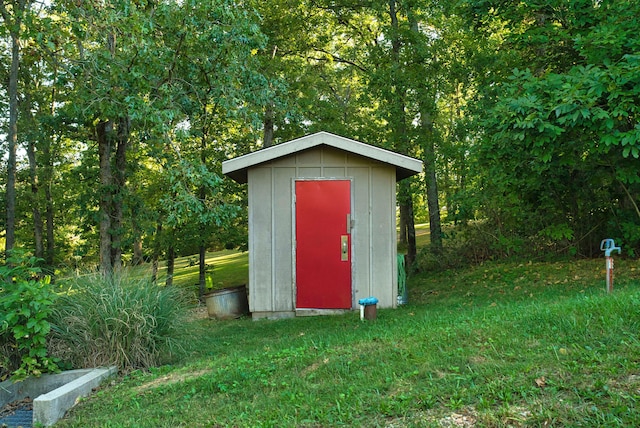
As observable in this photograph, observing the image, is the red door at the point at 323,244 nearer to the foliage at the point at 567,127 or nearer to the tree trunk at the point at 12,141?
the foliage at the point at 567,127

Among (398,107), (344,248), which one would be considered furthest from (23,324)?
(398,107)

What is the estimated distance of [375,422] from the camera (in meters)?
2.97

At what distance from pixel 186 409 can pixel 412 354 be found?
67.3 inches

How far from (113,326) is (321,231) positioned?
384 centimetres

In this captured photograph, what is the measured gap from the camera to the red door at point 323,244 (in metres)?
8.26

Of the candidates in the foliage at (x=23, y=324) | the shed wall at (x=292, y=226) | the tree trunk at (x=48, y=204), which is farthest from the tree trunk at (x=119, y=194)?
the foliage at (x=23, y=324)

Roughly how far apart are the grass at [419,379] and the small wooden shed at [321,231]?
97.9 inches

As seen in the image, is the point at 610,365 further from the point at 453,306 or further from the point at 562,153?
the point at 562,153

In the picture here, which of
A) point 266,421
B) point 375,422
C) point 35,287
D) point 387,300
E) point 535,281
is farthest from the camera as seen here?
point 535,281

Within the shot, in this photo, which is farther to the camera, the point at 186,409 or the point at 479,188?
the point at 479,188

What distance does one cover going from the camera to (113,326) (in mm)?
5176

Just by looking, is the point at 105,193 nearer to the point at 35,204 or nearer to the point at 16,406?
the point at 35,204

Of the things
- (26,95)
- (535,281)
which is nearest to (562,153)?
(535,281)

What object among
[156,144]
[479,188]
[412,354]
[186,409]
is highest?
[156,144]
